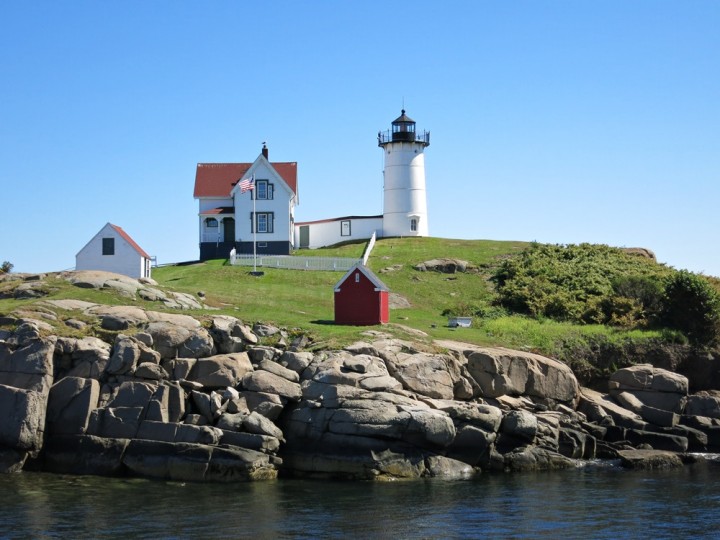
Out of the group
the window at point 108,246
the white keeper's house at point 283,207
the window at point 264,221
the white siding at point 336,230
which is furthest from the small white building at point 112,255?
the white siding at point 336,230

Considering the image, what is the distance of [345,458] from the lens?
→ 32156 millimetres

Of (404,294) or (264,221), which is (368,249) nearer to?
(264,221)

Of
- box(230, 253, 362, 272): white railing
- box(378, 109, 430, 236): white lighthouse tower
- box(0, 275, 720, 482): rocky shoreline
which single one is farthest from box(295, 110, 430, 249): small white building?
box(0, 275, 720, 482): rocky shoreline

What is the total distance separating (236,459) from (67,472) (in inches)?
225

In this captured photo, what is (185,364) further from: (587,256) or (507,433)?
(587,256)

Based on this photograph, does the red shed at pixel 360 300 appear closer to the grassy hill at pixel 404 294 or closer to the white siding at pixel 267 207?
the grassy hill at pixel 404 294

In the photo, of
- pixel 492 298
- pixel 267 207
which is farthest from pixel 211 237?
pixel 492 298

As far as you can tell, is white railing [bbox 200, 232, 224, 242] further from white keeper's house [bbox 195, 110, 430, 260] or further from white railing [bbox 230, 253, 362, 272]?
white railing [bbox 230, 253, 362, 272]

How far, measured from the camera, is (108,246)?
2076 inches

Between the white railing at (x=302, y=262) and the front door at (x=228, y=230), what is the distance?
551 cm

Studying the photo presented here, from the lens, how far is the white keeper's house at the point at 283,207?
67812 mm

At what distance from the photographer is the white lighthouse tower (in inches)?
2958

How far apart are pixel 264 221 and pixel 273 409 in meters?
35.9

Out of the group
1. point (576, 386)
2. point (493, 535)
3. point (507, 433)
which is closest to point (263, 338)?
point (507, 433)
